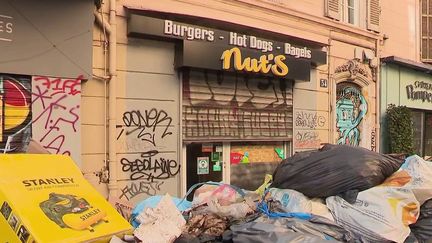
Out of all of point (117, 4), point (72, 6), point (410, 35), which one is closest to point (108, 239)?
point (72, 6)

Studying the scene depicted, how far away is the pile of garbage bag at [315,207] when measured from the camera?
2.73 metres

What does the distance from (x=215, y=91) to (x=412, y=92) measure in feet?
20.7

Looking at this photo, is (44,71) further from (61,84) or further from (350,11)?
(350,11)

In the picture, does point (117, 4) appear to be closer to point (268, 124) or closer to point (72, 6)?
point (72, 6)

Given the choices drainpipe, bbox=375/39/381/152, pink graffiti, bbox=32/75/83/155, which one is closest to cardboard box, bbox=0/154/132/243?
pink graffiti, bbox=32/75/83/155

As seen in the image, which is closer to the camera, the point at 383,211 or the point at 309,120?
the point at 383,211

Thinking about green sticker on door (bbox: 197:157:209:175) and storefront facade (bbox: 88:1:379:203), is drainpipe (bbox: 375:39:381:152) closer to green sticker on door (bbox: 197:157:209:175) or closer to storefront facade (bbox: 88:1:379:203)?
storefront facade (bbox: 88:1:379:203)

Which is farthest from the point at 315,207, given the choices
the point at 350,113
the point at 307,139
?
the point at 350,113

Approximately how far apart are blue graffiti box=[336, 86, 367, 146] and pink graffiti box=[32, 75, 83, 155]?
565 cm

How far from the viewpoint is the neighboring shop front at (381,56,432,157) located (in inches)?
411

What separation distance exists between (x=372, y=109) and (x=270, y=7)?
3813 mm

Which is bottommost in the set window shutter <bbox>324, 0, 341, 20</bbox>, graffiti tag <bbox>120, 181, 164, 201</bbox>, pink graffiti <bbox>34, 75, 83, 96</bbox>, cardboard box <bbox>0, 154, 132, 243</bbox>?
graffiti tag <bbox>120, 181, 164, 201</bbox>

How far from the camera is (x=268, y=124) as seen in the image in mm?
7805

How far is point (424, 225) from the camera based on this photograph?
3.44 metres
